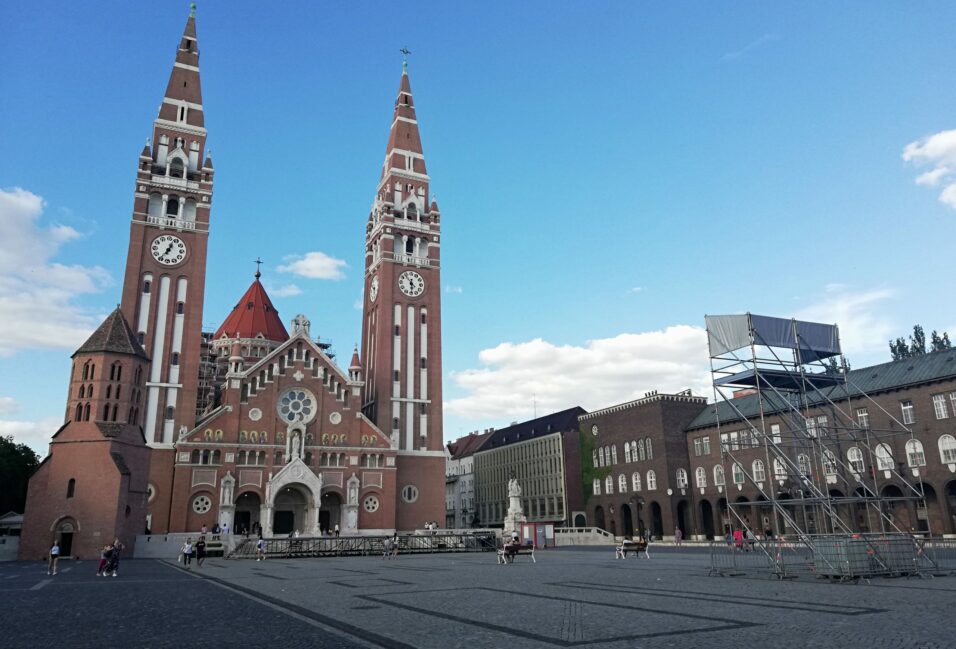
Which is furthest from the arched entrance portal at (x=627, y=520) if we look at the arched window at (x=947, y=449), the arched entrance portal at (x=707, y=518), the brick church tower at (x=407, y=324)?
the arched window at (x=947, y=449)

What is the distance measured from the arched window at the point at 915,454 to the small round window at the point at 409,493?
3800 centimetres

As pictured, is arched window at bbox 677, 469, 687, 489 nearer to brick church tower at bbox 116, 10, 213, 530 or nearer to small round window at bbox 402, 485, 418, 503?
small round window at bbox 402, 485, 418, 503

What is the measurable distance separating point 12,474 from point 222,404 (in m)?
31.0

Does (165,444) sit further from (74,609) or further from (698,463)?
(698,463)

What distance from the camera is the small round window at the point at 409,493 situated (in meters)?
61.0

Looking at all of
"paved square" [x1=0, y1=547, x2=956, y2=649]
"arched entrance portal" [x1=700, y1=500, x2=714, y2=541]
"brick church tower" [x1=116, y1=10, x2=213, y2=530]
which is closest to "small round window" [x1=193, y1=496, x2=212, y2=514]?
"brick church tower" [x1=116, y1=10, x2=213, y2=530]

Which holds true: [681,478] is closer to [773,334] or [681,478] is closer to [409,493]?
[409,493]

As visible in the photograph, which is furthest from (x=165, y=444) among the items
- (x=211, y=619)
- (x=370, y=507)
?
(x=211, y=619)

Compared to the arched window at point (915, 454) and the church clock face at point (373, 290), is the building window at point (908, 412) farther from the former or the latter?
the church clock face at point (373, 290)

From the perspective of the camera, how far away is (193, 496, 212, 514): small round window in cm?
5141

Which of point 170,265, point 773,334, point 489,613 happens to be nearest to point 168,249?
point 170,265

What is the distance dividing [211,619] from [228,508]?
42309mm

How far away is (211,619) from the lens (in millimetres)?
12883

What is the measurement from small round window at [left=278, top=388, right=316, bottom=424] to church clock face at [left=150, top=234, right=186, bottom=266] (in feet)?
47.0
